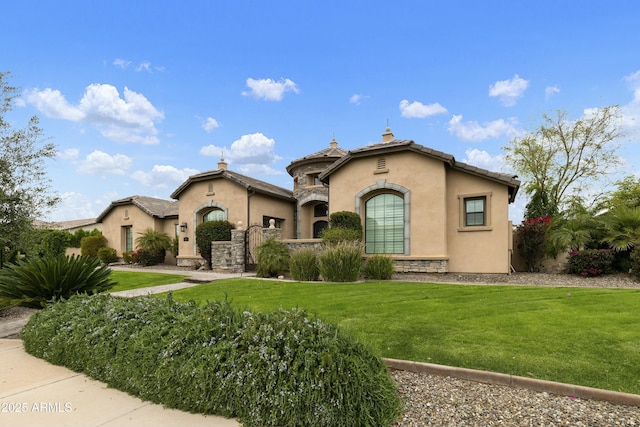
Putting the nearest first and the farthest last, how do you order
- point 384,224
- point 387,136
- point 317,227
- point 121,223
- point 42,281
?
point 42,281
point 384,224
point 387,136
point 317,227
point 121,223

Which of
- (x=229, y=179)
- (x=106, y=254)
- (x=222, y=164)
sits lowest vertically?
(x=106, y=254)

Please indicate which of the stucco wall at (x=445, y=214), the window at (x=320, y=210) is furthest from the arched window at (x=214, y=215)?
the stucco wall at (x=445, y=214)

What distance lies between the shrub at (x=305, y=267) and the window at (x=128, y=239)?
652 inches

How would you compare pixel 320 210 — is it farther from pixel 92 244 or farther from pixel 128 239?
pixel 92 244

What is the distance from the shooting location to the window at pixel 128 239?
78.3 ft

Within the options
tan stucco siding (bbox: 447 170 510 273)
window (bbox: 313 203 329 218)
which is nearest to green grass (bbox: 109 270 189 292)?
window (bbox: 313 203 329 218)

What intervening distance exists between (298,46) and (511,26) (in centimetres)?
730

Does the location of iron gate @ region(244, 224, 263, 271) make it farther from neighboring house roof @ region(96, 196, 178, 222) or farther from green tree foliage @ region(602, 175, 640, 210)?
green tree foliage @ region(602, 175, 640, 210)

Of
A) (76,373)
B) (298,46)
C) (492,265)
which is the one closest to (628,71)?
(492,265)

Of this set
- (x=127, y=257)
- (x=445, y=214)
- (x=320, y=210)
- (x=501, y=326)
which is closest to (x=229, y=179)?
(x=320, y=210)

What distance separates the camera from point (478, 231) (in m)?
13.4

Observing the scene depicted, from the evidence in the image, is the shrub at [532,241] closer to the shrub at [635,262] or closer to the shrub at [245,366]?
the shrub at [635,262]

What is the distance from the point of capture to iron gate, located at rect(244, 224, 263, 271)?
16.7m

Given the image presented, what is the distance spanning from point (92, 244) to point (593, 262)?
28.6 metres
